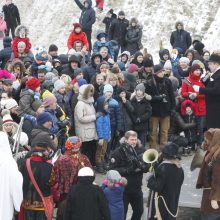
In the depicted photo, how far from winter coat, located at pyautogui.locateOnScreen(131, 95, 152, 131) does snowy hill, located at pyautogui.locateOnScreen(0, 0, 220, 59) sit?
11.6 metres

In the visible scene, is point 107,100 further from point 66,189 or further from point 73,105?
point 66,189

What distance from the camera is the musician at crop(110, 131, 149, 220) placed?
10.0m

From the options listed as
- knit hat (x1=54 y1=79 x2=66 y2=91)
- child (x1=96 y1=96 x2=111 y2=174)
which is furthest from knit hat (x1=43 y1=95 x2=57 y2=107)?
child (x1=96 y1=96 x2=111 y2=174)

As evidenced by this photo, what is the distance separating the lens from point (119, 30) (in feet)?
67.3

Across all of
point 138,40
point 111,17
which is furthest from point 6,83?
point 111,17

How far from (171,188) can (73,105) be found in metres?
3.82

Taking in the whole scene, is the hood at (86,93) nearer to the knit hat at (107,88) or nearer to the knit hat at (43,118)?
the knit hat at (107,88)

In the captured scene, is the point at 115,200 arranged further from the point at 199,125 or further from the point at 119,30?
the point at 119,30

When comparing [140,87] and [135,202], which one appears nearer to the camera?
[135,202]

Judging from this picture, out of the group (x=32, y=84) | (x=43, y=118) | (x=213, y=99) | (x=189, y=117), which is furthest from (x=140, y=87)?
(x=43, y=118)

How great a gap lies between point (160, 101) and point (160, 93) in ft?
0.61

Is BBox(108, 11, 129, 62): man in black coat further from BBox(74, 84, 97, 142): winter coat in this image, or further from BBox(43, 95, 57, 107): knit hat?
BBox(43, 95, 57, 107): knit hat

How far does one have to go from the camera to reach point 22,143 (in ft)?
33.2

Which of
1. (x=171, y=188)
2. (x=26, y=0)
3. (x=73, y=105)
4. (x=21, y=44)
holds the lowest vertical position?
(x=171, y=188)
